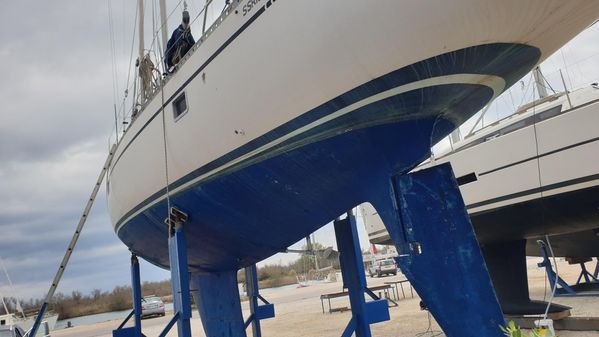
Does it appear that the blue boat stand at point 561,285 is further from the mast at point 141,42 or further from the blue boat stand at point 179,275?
the mast at point 141,42

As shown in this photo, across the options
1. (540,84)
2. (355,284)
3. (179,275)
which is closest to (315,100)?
(179,275)

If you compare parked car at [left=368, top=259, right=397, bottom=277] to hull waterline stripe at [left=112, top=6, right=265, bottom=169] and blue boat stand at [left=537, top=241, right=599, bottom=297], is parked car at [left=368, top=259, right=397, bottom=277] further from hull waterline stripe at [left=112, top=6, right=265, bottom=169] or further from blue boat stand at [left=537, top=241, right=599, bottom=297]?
hull waterline stripe at [left=112, top=6, right=265, bottom=169]

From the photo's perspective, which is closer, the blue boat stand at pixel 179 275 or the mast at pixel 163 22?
the blue boat stand at pixel 179 275

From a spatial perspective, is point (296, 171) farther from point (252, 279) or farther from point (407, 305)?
point (407, 305)

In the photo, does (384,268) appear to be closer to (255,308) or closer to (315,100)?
(255,308)

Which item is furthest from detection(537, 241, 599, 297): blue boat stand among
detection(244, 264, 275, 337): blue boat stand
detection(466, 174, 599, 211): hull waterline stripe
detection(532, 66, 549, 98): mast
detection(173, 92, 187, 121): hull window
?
detection(173, 92, 187, 121): hull window

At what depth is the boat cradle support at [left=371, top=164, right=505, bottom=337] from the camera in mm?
2729

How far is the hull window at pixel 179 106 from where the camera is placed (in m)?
3.84

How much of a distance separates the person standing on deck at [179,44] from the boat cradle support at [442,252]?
8.62ft

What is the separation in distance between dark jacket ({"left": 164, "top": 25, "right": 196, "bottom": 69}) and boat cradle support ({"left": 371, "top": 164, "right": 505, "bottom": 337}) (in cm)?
262

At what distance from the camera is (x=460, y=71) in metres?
2.51

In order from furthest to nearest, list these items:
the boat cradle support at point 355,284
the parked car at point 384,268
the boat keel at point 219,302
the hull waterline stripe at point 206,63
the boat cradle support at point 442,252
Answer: the parked car at point 384,268 < the boat keel at point 219,302 < the boat cradle support at point 355,284 < the hull waterline stripe at point 206,63 < the boat cradle support at point 442,252

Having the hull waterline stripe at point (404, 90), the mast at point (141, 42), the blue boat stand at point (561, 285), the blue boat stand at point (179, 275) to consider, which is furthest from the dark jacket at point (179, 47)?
the blue boat stand at point (561, 285)

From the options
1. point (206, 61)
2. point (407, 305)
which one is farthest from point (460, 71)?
point (407, 305)
